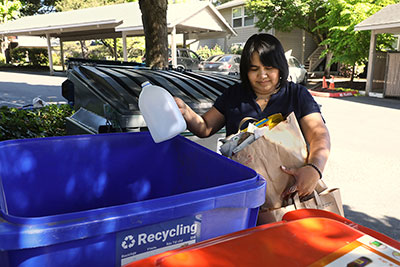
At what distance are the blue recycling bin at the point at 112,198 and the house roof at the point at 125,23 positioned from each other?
53.4 ft

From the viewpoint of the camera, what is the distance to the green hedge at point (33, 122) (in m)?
3.97

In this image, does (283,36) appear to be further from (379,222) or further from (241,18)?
(379,222)

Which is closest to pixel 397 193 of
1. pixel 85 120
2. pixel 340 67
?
pixel 85 120

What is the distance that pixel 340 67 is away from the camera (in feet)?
85.4

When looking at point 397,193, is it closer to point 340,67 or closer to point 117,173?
point 117,173

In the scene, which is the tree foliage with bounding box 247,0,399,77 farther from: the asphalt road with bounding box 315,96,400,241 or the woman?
the woman

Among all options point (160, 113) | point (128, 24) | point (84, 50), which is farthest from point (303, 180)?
point (84, 50)

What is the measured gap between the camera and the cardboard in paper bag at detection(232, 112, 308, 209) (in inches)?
60.4

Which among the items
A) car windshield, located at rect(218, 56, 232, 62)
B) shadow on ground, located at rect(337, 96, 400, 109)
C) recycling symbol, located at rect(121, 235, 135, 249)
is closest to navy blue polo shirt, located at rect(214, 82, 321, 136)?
recycling symbol, located at rect(121, 235, 135, 249)

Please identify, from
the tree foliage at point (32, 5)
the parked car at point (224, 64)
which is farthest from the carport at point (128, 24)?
the tree foliage at point (32, 5)

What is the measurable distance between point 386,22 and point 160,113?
14.4m

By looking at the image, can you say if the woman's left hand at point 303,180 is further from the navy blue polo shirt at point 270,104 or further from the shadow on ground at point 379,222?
the shadow on ground at point 379,222

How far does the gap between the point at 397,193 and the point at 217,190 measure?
4.16 metres

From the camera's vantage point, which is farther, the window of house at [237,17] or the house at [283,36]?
the window of house at [237,17]
